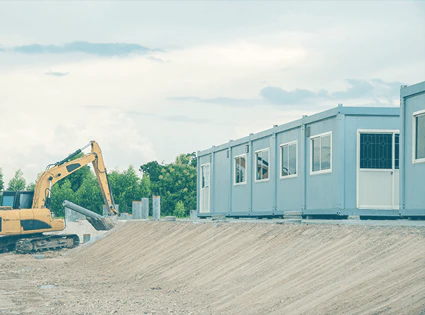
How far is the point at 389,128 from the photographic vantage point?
1927cm

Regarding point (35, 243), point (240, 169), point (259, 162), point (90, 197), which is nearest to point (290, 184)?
point (259, 162)

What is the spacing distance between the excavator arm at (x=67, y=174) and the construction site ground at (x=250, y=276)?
8.15 metres

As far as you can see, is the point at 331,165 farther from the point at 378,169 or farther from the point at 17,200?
the point at 17,200

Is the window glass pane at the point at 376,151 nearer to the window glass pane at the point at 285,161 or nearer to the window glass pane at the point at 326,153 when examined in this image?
the window glass pane at the point at 326,153

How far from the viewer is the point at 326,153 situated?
65.7 feet

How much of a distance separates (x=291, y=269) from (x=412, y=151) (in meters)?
4.06

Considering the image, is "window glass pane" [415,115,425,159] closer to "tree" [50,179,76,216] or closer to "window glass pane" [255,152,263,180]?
"window glass pane" [255,152,263,180]

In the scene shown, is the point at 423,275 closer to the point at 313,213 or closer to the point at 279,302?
the point at 279,302

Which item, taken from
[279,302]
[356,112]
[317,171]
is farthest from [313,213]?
[279,302]

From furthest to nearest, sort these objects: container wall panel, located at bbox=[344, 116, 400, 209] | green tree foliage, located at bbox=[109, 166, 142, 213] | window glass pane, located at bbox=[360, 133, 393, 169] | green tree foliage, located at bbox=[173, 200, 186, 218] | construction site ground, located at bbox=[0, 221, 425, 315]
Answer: green tree foliage, located at bbox=[109, 166, 142, 213], green tree foliage, located at bbox=[173, 200, 186, 218], window glass pane, located at bbox=[360, 133, 393, 169], container wall panel, located at bbox=[344, 116, 400, 209], construction site ground, located at bbox=[0, 221, 425, 315]

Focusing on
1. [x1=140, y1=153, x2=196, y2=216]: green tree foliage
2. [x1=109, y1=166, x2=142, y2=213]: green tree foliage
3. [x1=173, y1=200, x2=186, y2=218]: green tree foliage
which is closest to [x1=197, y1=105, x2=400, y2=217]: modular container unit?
[x1=173, y1=200, x2=186, y2=218]: green tree foliage

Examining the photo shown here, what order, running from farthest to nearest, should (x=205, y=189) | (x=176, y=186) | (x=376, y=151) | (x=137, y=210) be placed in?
(x=176, y=186) → (x=137, y=210) → (x=205, y=189) → (x=376, y=151)

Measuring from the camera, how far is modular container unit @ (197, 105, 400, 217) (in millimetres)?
19062

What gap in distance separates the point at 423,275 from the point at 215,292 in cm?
566
